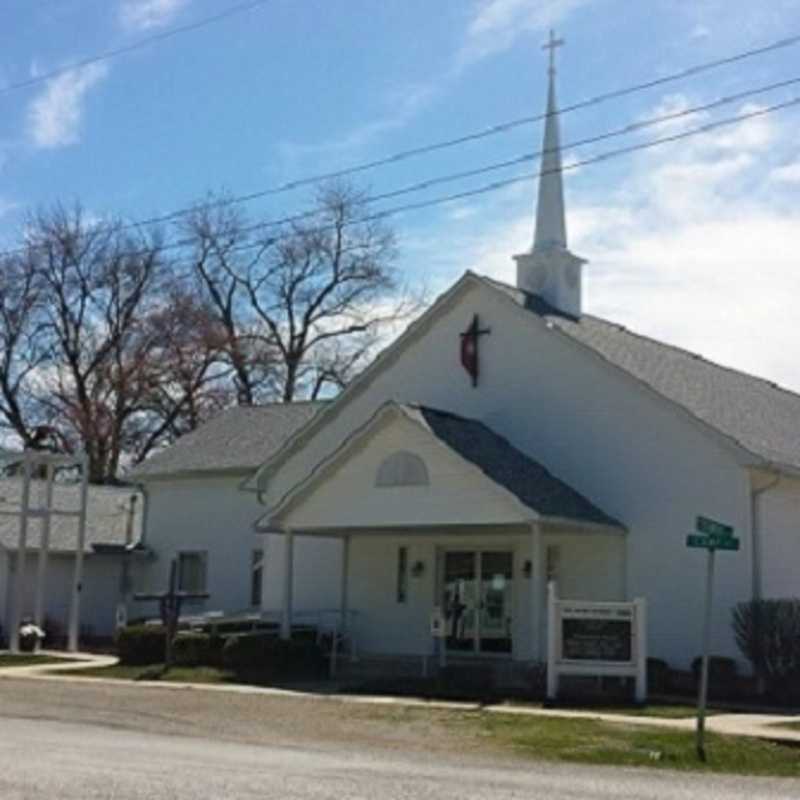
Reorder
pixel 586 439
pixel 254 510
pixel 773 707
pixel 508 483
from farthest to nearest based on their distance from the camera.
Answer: pixel 254 510, pixel 586 439, pixel 508 483, pixel 773 707

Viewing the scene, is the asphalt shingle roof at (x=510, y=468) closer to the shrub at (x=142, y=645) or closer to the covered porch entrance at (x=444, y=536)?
the covered porch entrance at (x=444, y=536)

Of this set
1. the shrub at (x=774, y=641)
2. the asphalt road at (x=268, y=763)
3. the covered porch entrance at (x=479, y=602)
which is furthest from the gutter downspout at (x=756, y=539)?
the asphalt road at (x=268, y=763)

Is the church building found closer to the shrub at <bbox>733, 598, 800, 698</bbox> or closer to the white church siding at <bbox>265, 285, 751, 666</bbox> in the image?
the white church siding at <bbox>265, 285, 751, 666</bbox>

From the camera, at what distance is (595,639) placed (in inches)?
915

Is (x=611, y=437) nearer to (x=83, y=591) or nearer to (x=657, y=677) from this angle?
(x=657, y=677)

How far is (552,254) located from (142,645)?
12399 millimetres

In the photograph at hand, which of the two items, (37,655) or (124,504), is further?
(124,504)

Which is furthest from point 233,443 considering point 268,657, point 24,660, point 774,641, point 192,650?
point 774,641

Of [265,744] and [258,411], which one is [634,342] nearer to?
[258,411]

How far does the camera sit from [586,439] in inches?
1111

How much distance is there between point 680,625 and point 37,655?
47.4 ft

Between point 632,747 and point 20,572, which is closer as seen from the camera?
point 632,747

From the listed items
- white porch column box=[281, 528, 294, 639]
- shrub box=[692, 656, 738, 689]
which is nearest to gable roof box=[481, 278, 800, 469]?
shrub box=[692, 656, 738, 689]

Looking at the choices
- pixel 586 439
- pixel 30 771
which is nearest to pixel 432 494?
pixel 586 439
